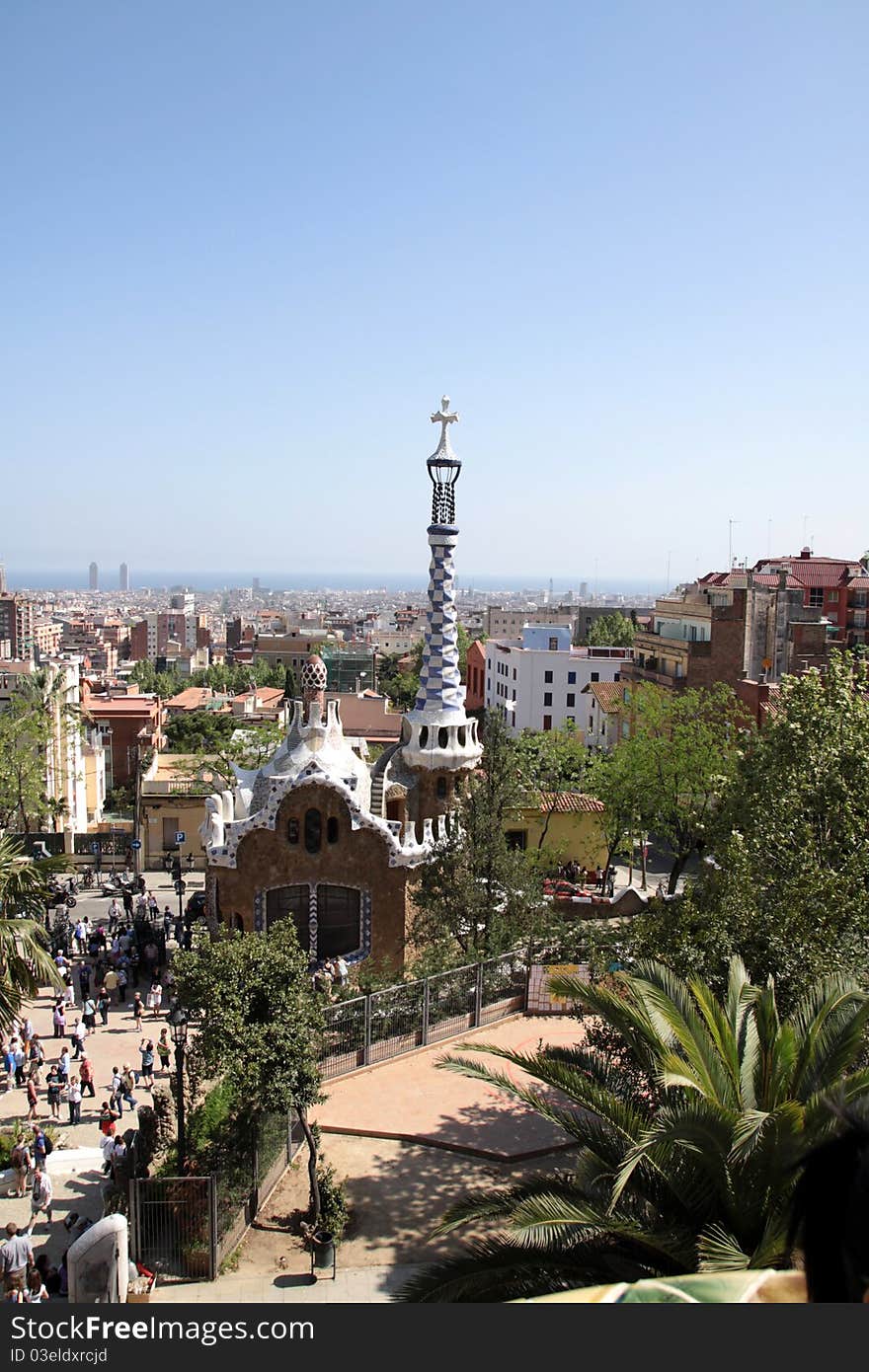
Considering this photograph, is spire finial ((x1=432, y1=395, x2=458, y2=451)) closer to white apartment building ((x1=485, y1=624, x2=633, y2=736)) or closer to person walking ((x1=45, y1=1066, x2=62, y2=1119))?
person walking ((x1=45, y1=1066, x2=62, y2=1119))

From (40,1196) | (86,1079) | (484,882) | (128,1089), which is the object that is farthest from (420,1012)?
(40,1196)

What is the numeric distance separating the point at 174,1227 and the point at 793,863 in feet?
28.5

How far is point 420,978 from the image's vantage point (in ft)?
58.1

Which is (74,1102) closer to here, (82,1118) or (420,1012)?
(82,1118)

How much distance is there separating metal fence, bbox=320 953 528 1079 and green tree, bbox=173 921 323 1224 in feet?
10.4

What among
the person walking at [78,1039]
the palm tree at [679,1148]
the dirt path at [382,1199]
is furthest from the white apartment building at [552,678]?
the palm tree at [679,1148]

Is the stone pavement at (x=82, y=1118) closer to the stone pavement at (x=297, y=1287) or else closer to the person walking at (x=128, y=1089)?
the person walking at (x=128, y=1089)

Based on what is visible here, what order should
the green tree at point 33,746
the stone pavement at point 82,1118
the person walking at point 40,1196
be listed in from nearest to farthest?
the person walking at point 40,1196, the stone pavement at point 82,1118, the green tree at point 33,746

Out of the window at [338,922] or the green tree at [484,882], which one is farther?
the window at [338,922]

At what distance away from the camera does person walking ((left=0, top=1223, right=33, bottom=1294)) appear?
1128cm

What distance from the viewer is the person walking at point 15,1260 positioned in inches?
444

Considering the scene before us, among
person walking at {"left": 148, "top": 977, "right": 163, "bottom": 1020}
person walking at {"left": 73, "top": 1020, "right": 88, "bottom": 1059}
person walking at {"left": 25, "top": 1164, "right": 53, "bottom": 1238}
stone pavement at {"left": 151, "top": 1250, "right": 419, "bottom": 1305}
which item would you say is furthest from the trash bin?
person walking at {"left": 148, "top": 977, "right": 163, "bottom": 1020}

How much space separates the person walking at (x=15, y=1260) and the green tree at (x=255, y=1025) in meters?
2.50

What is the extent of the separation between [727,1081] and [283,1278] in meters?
5.77
